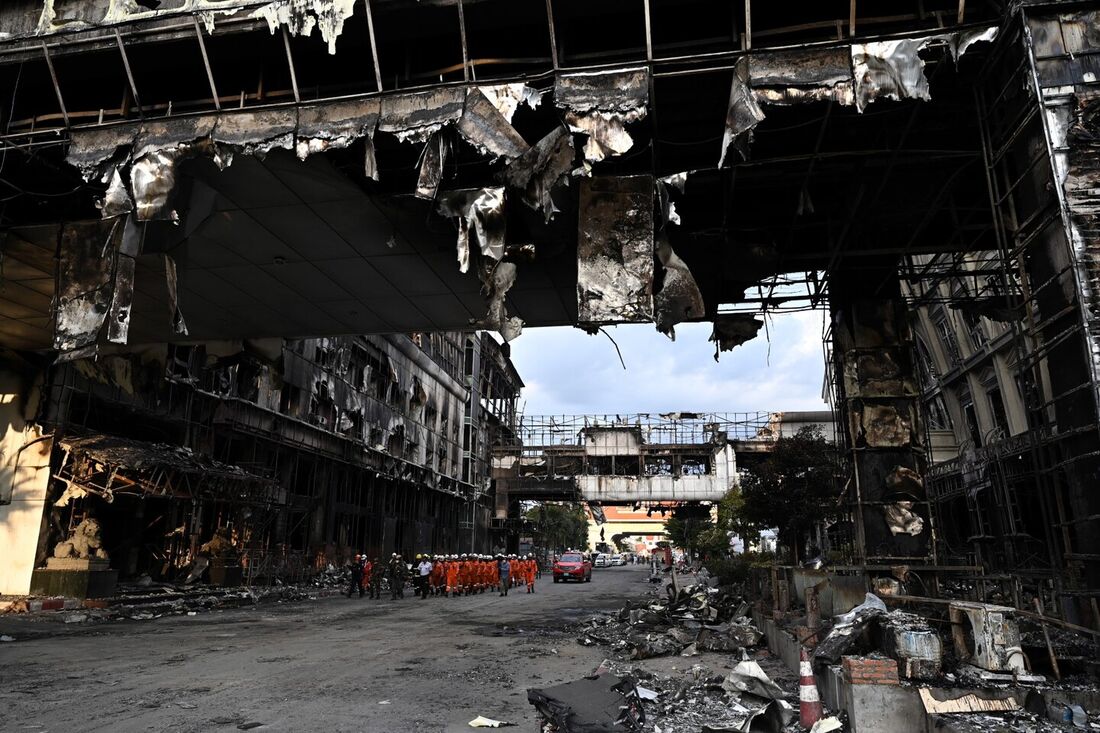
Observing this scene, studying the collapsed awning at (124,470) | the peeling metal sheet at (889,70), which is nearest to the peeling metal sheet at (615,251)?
the peeling metal sheet at (889,70)

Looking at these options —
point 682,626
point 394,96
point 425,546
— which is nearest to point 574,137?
point 394,96

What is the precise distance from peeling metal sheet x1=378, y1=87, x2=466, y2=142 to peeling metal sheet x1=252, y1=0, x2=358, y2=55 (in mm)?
1074

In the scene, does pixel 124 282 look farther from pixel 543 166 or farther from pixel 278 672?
pixel 543 166

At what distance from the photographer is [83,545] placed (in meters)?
17.2

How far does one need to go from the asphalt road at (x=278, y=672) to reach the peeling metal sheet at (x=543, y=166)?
6.14 meters

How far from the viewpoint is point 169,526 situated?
70.6ft

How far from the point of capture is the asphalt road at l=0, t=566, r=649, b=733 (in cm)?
641

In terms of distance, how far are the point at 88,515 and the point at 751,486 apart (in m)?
19.4

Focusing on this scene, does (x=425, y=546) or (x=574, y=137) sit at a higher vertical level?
(x=574, y=137)

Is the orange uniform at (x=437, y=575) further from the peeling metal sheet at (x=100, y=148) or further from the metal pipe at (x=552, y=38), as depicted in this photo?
the metal pipe at (x=552, y=38)

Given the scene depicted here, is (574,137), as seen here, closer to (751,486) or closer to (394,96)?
(394,96)

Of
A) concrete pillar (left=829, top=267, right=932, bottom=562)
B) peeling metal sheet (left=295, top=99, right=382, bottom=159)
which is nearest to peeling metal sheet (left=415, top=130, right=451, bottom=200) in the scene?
peeling metal sheet (left=295, top=99, right=382, bottom=159)

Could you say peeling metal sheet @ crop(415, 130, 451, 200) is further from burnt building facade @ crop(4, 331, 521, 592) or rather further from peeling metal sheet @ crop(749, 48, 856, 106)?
burnt building facade @ crop(4, 331, 521, 592)

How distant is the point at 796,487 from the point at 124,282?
18467 millimetres
